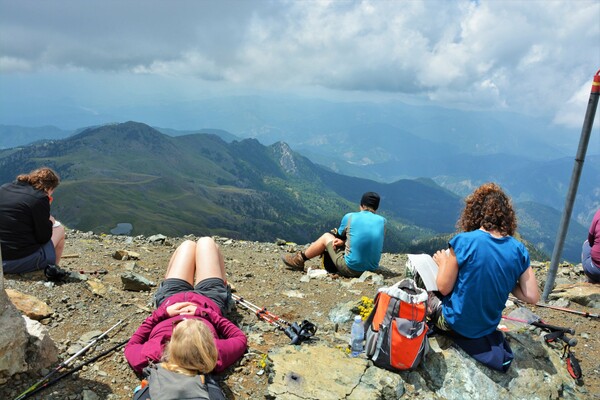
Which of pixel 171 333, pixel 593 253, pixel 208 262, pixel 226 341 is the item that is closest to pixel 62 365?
pixel 171 333

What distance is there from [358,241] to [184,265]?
5.88m

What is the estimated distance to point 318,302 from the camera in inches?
391

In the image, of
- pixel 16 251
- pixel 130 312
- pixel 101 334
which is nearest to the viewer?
pixel 101 334

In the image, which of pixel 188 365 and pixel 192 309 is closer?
pixel 188 365

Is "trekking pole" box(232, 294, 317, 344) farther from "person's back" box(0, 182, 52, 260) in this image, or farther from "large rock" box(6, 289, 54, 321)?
"person's back" box(0, 182, 52, 260)

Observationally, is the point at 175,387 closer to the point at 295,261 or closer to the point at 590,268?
the point at 295,261

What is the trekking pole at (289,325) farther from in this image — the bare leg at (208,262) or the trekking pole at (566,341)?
the trekking pole at (566,341)

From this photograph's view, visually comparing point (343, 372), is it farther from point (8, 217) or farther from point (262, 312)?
point (8, 217)

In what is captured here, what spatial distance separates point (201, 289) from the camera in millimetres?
7098

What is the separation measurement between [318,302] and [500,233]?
5.13m

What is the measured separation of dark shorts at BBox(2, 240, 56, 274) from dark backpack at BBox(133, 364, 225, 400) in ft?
21.1

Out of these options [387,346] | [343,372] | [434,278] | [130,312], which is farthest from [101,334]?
[434,278]

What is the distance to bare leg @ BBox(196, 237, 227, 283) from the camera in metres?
7.38

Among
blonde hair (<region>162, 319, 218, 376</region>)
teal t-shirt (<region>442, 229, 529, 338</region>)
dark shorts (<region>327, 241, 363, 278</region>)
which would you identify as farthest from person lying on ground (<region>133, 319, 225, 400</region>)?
dark shorts (<region>327, 241, 363, 278</region>)
